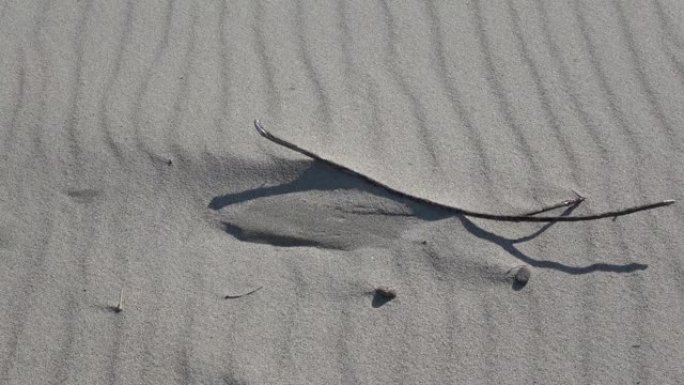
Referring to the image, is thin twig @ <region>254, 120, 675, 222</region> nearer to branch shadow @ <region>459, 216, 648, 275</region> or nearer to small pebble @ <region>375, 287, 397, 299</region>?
branch shadow @ <region>459, 216, 648, 275</region>

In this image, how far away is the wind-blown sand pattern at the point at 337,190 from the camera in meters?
2.29

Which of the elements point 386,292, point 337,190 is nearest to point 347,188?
point 337,190

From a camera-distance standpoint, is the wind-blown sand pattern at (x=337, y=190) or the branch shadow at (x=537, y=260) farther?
the branch shadow at (x=537, y=260)

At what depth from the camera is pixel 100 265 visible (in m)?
2.47

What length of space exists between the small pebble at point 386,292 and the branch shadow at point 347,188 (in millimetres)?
267

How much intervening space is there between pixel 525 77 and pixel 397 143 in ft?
1.72

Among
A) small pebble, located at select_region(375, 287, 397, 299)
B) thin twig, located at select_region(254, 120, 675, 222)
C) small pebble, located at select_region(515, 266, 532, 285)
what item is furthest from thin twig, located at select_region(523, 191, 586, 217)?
small pebble, located at select_region(375, 287, 397, 299)

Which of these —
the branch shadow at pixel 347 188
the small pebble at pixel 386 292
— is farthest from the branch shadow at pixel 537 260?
the small pebble at pixel 386 292

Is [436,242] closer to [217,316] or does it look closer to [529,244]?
[529,244]

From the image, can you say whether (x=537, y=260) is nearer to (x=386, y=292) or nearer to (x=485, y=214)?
(x=485, y=214)

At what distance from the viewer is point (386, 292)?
236 cm

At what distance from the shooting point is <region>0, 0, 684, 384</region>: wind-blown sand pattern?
7.51 ft

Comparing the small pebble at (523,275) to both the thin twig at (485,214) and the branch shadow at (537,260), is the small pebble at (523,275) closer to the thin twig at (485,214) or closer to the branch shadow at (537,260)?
the branch shadow at (537,260)

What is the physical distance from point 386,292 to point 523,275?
15.1 inches
